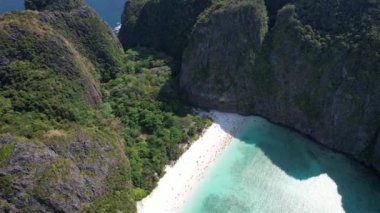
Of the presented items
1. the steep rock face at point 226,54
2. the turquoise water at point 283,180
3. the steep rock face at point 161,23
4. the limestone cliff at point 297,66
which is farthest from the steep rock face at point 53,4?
the turquoise water at point 283,180

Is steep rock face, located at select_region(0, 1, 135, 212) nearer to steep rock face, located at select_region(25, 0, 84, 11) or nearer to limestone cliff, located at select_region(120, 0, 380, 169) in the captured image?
steep rock face, located at select_region(25, 0, 84, 11)

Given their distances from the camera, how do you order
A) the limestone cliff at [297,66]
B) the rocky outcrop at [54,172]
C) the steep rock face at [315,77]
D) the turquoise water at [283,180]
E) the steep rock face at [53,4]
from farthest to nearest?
the steep rock face at [53,4], the limestone cliff at [297,66], the steep rock face at [315,77], the turquoise water at [283,180], the rocky outcrop at [54,172]

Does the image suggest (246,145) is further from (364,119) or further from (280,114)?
(364,119)

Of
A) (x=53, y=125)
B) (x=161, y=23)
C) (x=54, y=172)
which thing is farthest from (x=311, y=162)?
(x=161, y=23)

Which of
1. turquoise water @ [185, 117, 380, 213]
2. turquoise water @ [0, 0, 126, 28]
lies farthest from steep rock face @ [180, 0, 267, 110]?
turquoise water @ [0, 0, 126, 28]

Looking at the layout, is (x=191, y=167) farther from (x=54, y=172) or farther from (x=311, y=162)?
(x=54, y=172)

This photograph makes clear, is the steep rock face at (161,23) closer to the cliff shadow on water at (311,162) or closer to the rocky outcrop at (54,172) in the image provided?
the cliff shadow on water at (311,162)
